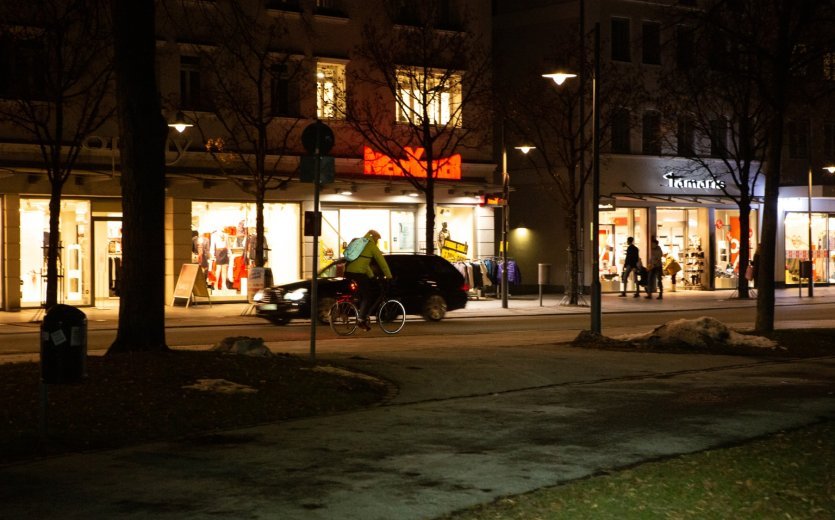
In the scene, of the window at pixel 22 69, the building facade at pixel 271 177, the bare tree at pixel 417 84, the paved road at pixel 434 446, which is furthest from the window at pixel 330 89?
the paved road at pixel 434 446

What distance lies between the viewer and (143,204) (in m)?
12.8

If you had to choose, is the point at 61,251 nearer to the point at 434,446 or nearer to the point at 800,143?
the point at 434,446

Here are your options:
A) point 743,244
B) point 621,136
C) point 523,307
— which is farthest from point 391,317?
point 621,136

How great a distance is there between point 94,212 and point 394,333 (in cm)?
1271

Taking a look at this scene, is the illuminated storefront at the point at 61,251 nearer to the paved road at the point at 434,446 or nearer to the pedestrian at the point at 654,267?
the paved road at the point at 434,446

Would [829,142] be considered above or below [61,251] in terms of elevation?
above

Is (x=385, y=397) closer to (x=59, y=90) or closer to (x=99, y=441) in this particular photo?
(x=99, y=441)

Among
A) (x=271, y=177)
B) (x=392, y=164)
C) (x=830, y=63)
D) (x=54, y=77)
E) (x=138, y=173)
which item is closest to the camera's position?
(x=138, y=173)

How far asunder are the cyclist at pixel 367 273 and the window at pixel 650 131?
2426cm


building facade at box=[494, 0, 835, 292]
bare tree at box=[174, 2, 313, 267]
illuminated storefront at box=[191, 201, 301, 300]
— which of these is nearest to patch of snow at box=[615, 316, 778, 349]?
bare tree at box=[174, 2, 313, 267]

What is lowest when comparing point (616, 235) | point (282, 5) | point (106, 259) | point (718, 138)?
point (106, 259)

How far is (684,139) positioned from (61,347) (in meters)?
38.0

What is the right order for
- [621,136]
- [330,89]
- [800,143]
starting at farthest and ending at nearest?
[800,143] → [621,136] → [330,89]

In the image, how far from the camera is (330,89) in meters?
34.8
